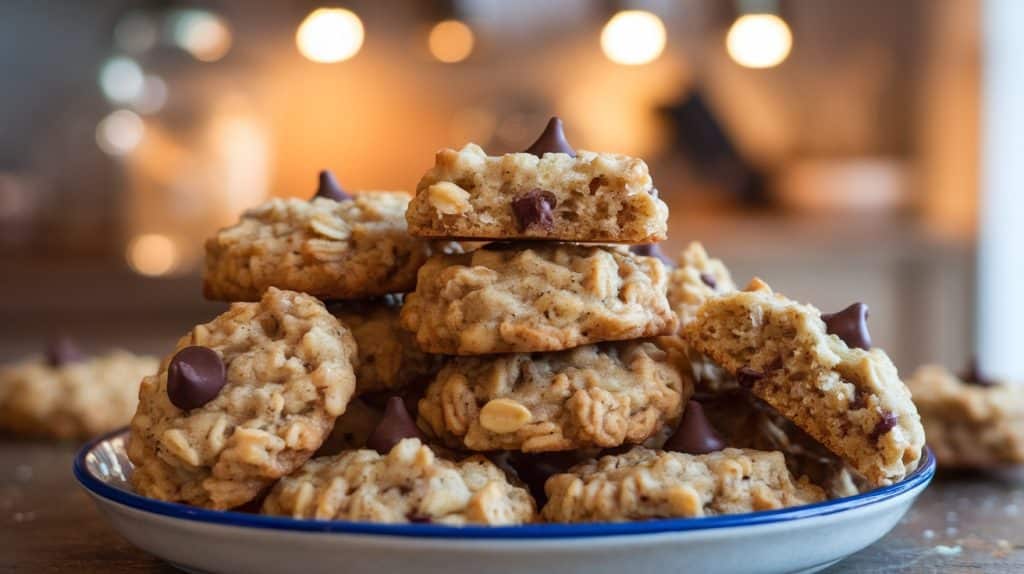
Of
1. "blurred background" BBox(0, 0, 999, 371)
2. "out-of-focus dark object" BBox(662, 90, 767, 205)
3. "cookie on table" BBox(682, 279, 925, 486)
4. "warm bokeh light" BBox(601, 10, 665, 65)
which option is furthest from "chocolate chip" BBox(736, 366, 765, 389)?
"out-of-focus dark object" BBox(662, 90, 767, 205)

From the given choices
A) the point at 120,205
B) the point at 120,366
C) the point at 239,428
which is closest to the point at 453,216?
the point at 239,428

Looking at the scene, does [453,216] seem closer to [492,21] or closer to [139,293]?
[139,293]

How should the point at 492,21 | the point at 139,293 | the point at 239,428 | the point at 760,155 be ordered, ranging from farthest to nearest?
the point at 760,155
the point at 492,21
the point at 139,293
the point at 239,428

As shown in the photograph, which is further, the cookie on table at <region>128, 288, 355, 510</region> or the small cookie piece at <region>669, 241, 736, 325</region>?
the small cookie piece at <region>669, 241, 736, 325</region>

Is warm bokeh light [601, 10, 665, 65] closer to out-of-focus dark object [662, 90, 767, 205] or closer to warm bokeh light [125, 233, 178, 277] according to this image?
out-of-focus dark object [662, 90, 767, 205]

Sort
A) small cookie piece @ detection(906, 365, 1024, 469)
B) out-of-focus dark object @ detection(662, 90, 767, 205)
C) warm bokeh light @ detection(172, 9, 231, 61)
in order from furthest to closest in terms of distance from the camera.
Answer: out-of-focus dark object @ detection(662, 90, 767, 205) → warm bokeh light @ detection(172, 9, 231, 61) → small cookie piece @ detection(906, 365, 1024, 469)

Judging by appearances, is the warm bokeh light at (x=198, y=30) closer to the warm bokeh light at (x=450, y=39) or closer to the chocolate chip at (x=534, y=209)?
the warm bokeh light at (x=450, y=39)

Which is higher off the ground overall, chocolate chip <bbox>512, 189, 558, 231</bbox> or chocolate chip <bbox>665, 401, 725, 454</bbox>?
chocolate chip <bbox>512, 189, 558, 231</bbox>

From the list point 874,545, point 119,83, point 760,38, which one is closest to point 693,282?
point 874,545
